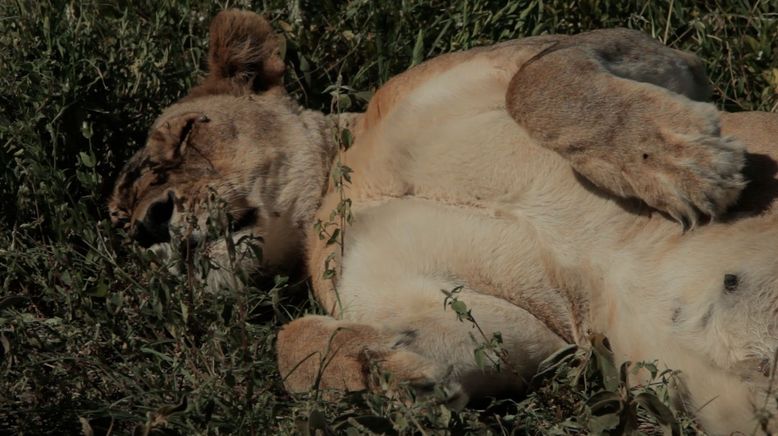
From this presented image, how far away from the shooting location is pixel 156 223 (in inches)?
193

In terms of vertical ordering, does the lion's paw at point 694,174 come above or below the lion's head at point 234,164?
above

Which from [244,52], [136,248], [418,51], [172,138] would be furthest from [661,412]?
[418,51]

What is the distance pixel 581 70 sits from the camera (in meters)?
4.44

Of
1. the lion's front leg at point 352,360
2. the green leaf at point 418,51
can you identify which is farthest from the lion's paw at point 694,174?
the green leaf at point 418,51

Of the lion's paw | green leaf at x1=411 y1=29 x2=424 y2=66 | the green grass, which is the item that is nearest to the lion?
the lion's paw

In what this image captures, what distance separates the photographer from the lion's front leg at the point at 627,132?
4.03m

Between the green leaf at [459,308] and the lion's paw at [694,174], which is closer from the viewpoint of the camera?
the green leaf at [459,308]

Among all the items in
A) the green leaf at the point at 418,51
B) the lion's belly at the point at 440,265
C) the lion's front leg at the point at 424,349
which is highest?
the green leaf at the point at 418,51

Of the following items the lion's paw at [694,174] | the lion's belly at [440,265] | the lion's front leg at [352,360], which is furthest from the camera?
the lion's belly at [440,265]

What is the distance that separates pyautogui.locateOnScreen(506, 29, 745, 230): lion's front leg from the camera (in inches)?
159

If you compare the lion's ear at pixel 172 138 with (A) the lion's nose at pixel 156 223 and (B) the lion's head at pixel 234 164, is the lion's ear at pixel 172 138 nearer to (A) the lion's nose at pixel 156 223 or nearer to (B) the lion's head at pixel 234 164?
(B) the lion's head at pixel 234 164

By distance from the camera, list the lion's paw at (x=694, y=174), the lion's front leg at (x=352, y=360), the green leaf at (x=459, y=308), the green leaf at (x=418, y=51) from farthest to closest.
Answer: the green leaf at (x=418, y=51) → the lion's front leg at (x=352, y=360) → the lion's paw at (x=694, y=174) → the green leaf at (x=459, y=308)

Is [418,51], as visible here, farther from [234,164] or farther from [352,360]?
[352,360]

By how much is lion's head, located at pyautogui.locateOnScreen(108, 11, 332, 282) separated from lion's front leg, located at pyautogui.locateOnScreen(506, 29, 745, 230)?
1.05 metres
